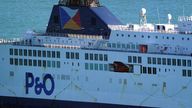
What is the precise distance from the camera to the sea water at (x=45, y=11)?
262 feet

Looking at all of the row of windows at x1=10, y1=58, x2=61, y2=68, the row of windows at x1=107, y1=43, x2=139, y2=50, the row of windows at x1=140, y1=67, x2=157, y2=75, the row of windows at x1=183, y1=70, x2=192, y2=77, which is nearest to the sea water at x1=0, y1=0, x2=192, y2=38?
the row of windows at x1=10, y1=58, x2=61, y2=68

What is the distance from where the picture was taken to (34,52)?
51.7 metres

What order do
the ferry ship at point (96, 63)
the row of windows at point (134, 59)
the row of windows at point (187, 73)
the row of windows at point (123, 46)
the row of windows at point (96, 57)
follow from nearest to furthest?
the row of windows at point (187, 73), the ferry ship at point (96, 63), the row of windows at point (134, 59), the row of windows at point (123, 46), the row of windows at point (96, 57)

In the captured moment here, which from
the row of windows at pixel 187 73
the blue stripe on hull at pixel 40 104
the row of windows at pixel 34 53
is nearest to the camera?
the row of windows at pixel 187 73

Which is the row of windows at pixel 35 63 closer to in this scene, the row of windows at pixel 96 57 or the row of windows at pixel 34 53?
the row of windows at pixel 34 53

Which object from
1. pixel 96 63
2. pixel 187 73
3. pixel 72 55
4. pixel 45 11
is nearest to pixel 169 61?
pixel 187 73

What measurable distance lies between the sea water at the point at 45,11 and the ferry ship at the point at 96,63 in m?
21.4

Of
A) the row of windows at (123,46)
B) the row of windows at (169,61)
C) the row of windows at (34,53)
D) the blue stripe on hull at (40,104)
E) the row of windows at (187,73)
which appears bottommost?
the blue stripe on hull at (40,104)

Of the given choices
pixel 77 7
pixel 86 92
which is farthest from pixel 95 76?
pixel 77 7

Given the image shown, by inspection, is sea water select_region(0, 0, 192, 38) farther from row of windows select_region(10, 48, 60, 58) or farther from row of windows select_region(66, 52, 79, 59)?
row of windows select_region(66, 52, 79, 59)

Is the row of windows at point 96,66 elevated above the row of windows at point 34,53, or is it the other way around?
the row of windows at point 34,53

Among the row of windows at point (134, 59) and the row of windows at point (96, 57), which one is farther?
the row of windows at point (96, 57)

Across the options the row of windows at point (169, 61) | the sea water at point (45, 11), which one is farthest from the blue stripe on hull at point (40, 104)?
the sea water at point (45, 11)

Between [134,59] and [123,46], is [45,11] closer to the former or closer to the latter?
[123,46]
